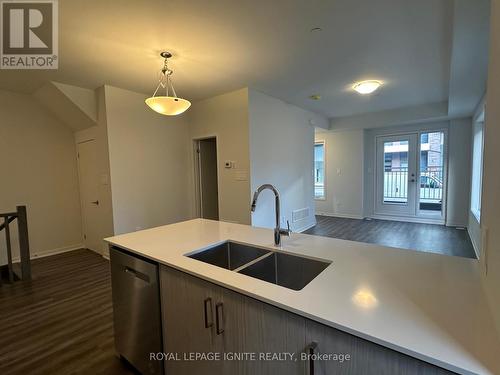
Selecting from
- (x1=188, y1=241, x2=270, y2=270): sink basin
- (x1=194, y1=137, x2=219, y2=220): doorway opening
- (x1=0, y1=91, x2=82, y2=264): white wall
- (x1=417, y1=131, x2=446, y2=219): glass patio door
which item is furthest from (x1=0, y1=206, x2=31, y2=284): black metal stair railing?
(x1=417, y1=131, x2=446, y2=219): glass patio door

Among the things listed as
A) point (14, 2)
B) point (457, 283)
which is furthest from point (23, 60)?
point (457, 283)

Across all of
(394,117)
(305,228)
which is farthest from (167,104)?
(394,117)

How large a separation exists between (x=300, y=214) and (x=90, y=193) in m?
3.93

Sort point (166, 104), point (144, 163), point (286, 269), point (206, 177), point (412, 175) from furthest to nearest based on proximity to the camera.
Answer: point (412, 175)
point (206, 177)
point (144, 163)
point (166, 104)
point (286, 269)

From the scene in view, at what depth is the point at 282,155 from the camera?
15.4ft

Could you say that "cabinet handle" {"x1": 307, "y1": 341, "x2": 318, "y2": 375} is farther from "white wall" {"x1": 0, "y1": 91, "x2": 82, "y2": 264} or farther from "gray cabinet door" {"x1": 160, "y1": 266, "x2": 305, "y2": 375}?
"white wall" {"x1": 0, "y1": 91, "x2": 82, "y2": 264}

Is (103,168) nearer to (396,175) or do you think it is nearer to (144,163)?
(144,163)

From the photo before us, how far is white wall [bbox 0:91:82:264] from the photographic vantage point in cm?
385

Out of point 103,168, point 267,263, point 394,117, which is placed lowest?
point 267,263

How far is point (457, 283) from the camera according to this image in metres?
1.03

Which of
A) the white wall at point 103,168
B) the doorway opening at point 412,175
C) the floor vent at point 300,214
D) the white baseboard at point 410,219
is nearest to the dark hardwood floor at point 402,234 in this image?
the white baseboard at point 410,219

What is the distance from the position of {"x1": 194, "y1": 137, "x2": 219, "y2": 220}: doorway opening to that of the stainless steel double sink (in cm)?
322

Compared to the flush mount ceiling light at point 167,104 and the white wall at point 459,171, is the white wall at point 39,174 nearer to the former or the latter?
the flush mount ceiling light at point 167,104

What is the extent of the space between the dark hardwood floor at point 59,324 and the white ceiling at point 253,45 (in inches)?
104
